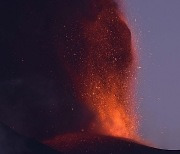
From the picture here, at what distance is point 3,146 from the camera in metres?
20.8

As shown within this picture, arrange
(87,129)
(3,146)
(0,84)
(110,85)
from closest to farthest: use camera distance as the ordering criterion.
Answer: (3,146) < (0,84) < (87,129) < (110,85)

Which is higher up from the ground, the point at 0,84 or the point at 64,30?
the point at 64,30

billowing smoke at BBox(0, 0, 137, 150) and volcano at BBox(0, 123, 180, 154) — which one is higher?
billowing smoke at BBox(0, 0, 137, 150)

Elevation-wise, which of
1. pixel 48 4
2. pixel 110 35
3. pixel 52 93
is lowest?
pixel 52 93

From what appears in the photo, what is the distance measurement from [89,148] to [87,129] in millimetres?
11082

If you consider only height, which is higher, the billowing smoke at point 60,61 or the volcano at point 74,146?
the billowing smoke at point 60,61

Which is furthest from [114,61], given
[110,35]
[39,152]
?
[39,152]

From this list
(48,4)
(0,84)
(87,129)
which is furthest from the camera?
(48,4)

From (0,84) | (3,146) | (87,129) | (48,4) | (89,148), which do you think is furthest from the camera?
(48,4)

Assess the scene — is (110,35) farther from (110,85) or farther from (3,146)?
(3,146)

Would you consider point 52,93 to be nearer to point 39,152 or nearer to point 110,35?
point 110,35

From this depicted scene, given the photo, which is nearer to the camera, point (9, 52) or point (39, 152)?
point (39, 152)

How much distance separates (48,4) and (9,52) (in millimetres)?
7042

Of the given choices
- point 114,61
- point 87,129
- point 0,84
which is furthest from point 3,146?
point 114,61
